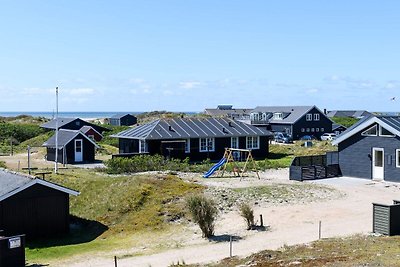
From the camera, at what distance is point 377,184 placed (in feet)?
112

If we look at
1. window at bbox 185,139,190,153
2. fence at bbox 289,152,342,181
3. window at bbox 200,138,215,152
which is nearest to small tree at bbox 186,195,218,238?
fence at bbox 289,152,342,181

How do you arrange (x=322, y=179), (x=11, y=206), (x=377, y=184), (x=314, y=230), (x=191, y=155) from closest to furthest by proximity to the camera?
(x=314, y=230)
(x=11, y=206)
(x=377, y=184)
(x=322, y=179)
(x=191, y=155)

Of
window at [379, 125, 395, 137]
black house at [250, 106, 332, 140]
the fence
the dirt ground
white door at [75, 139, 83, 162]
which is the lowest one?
the dirt ground

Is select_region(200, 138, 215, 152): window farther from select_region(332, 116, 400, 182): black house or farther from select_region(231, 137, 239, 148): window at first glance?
select_region(332, 116, 400, 182): black house

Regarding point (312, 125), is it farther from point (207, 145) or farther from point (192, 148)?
point (192, 148)

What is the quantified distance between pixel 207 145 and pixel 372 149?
55.1 feet

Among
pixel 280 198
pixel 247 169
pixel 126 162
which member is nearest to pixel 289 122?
pixel 247 169

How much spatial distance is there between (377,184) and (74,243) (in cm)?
1906

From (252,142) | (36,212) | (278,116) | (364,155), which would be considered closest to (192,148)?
(252,142)

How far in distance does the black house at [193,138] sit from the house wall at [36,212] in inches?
824

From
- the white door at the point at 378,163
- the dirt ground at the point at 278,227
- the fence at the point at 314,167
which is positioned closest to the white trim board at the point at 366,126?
the fence at the point at 314,167

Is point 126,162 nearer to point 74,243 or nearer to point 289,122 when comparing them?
point 74,243

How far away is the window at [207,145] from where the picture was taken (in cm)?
4909

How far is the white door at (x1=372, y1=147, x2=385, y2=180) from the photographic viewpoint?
35.8m
